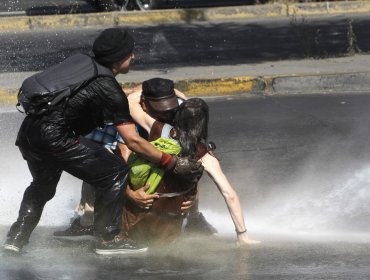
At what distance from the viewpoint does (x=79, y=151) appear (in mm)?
5863

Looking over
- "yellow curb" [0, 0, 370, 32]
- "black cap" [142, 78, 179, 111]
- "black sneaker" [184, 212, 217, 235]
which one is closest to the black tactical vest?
"black cap" [142, 78, 179, 111]

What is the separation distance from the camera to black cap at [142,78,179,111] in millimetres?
6359

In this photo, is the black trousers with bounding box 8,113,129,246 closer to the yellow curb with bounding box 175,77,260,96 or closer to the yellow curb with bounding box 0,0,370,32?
the yellow curb with bounding box 175,77,260,96

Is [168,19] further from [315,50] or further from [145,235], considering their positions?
[145,235]

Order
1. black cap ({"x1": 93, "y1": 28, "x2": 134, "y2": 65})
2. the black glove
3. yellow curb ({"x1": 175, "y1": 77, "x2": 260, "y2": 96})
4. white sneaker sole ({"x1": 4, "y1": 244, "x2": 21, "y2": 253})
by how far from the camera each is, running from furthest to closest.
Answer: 1. yellow curb ({"x1": 175, "y1": 77, "x2": 260, "y2": 96})
2. white sneaker sole ({"x1": 4, "y1": 244, "x2": 21, "y2": 253})
3. the black glove
4. black cap ({"x1": 93, "y1": 28, "x2": 134, "y2": 65})

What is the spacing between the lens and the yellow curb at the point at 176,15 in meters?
16.5

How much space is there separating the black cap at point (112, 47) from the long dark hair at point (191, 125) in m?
0.54

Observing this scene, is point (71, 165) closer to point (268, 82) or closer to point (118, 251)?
point (118, 251)

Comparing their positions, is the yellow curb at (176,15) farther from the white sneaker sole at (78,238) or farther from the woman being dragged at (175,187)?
the woman being dragged at (175,187)

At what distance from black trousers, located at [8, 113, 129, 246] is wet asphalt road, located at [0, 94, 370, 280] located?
23 centimetres

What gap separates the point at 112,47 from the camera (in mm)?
5871

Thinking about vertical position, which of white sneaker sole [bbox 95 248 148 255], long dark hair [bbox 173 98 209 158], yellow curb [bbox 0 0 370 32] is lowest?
white sneaker sole [bbox 95 248 148 255]

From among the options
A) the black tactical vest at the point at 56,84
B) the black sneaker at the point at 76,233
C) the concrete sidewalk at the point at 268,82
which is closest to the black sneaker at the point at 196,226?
the black sneaker at the point at 76,233

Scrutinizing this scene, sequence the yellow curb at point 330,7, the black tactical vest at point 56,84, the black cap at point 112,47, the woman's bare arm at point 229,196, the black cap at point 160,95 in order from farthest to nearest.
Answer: the yellow curb at point 330,7
the black cap at point 160,95
the woman's bare arm at point 229,196
the black cap at point 112,47
the black tactical vest at point 56,84
